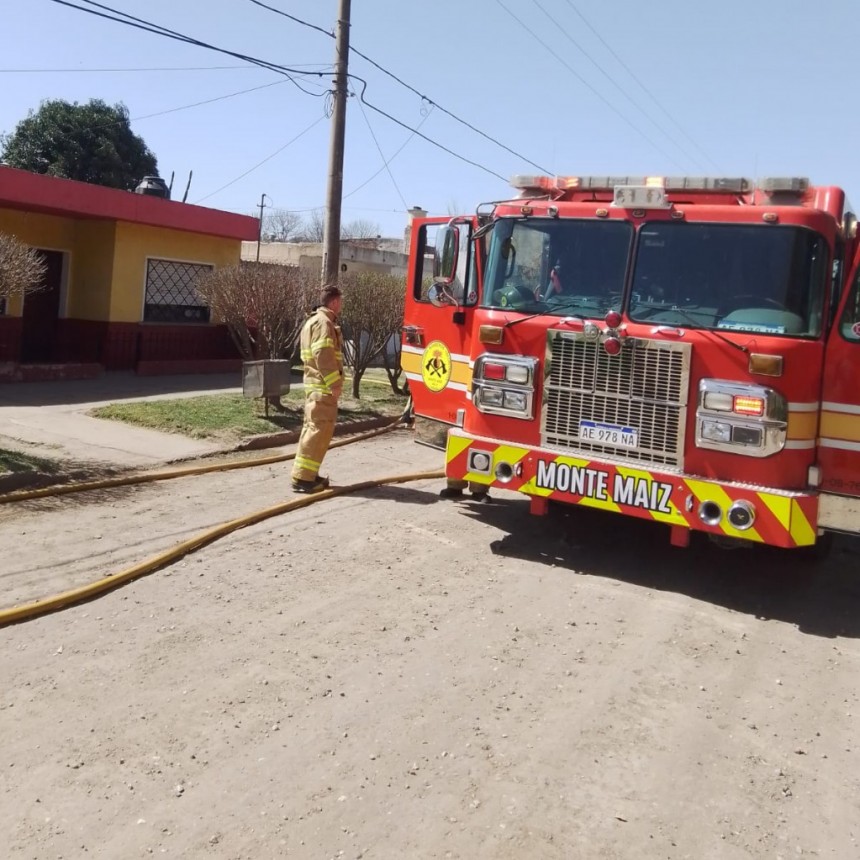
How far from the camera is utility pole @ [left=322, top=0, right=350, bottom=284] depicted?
13.0 metres

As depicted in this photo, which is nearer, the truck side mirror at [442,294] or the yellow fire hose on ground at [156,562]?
the yellow fire hose on ground at [156,562]

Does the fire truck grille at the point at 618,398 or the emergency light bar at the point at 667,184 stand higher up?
the emergency light bar at the point at 667,184

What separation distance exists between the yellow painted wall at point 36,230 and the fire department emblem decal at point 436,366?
763 cm

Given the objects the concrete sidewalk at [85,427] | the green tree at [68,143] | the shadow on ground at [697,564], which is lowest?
the shadow on ground at [697,564]

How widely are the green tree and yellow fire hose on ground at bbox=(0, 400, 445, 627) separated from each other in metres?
25.2

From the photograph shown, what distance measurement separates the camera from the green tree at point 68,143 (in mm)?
32188

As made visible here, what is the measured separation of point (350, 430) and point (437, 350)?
315cm

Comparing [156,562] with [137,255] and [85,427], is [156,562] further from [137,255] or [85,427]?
[137,255]

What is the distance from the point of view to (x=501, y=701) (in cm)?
441

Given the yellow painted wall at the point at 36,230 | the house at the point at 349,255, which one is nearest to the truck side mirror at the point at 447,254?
the yellow painted wall at the point at 36,230

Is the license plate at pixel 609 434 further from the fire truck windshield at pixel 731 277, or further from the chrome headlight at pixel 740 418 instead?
the fire truck windshield at pixel 731 277

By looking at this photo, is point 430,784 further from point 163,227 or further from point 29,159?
point 29,159

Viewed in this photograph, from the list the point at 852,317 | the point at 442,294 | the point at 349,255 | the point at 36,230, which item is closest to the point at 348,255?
the point at 349,255

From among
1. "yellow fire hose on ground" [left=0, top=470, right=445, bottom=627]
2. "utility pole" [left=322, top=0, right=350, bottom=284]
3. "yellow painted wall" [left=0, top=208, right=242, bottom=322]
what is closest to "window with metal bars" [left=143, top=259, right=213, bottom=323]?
"yellow painted wall" [left=0, top=208, right=242, bottom=322]
